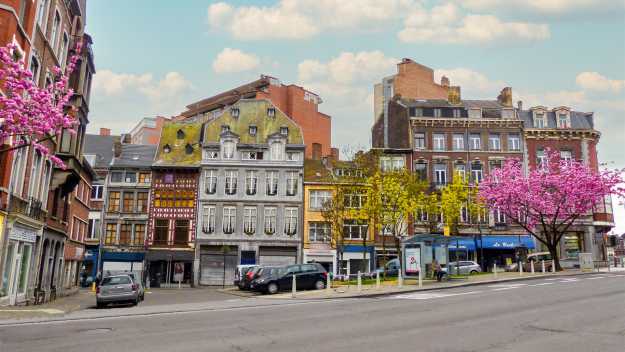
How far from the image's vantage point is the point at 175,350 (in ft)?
29.3

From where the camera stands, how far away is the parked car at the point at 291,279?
2648 cm

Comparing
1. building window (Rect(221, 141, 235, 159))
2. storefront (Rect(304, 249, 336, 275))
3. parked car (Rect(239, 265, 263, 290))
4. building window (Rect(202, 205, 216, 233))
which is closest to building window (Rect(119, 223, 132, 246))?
building window (Rect(202, 205, 216, 233))

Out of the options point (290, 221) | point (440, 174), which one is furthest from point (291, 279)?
point (440, 174)

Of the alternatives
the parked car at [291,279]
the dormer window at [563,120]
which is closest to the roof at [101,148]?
the parked car at [291,279]

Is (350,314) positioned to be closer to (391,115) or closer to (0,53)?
(0,53)

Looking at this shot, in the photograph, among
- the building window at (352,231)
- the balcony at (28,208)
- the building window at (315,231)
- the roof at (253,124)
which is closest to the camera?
the balcony at (28,208)

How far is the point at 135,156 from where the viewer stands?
5041 centimetres

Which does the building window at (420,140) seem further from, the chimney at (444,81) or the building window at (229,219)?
the building window at (229,219)

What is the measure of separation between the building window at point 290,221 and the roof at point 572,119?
81.8ft

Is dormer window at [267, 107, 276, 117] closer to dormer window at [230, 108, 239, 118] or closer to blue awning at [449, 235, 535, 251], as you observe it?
dormer window at [230, 108, 239, 118]

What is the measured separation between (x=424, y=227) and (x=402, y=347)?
40.2 metres

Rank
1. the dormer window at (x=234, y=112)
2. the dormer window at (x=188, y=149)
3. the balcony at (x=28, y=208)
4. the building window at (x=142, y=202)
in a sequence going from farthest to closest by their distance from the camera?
the dormer window at (x=234, y=112) → the dormer window at (x=188, y=149) → the building window at (x=142, y=202) → the balcony at (x=28, y=208)

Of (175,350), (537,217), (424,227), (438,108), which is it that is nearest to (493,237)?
(424,227)

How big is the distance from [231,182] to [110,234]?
12330mm
